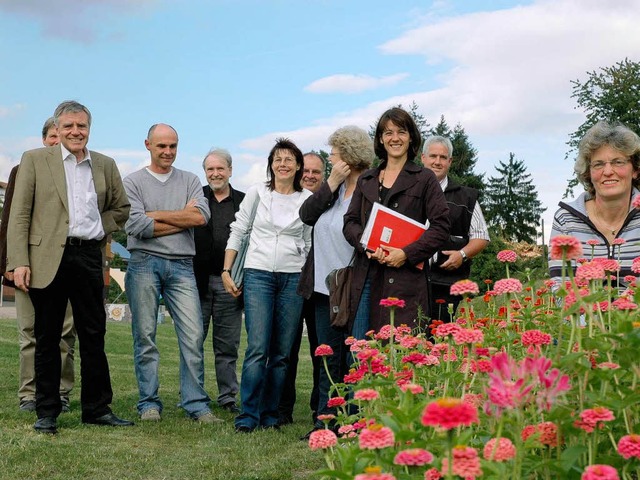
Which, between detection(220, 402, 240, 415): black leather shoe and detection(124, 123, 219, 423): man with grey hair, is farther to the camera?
detection(220, 402, 240, 415): black leather shoe

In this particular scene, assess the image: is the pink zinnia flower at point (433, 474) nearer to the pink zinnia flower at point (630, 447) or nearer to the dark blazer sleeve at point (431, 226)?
the pink zinnia flower at point (630, 447)

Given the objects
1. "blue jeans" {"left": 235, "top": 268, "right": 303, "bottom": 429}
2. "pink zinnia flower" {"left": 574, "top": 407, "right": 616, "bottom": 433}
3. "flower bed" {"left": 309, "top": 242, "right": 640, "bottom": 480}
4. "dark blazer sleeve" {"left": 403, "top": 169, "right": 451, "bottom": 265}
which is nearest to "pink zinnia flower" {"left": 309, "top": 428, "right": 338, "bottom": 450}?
"flower bed" {"left": 309, "top": 242, "right": 640, "bottom": 480}

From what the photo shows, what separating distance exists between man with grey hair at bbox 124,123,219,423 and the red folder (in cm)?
206

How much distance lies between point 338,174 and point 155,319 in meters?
2.04

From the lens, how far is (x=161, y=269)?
20.5 ft

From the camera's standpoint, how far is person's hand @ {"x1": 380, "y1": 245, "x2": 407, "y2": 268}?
15.1 feet

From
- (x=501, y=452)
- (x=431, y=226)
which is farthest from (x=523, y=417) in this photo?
(x=431, y=226)

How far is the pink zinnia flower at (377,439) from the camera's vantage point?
1.71m

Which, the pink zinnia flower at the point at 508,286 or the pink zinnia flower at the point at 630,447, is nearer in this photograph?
the pink zinnia flower at the point at 630,447

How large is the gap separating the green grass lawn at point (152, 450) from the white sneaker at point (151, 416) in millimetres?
61

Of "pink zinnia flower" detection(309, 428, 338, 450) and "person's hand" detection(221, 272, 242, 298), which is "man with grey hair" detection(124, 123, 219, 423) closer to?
"person's hand" detection(221, 272, 242, 298)

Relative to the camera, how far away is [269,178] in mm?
6098

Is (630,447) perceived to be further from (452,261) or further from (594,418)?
(452,261)

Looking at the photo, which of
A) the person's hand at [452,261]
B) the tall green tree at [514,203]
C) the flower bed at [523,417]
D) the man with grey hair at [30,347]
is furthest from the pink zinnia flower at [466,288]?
the tall green tree at [514,203]
